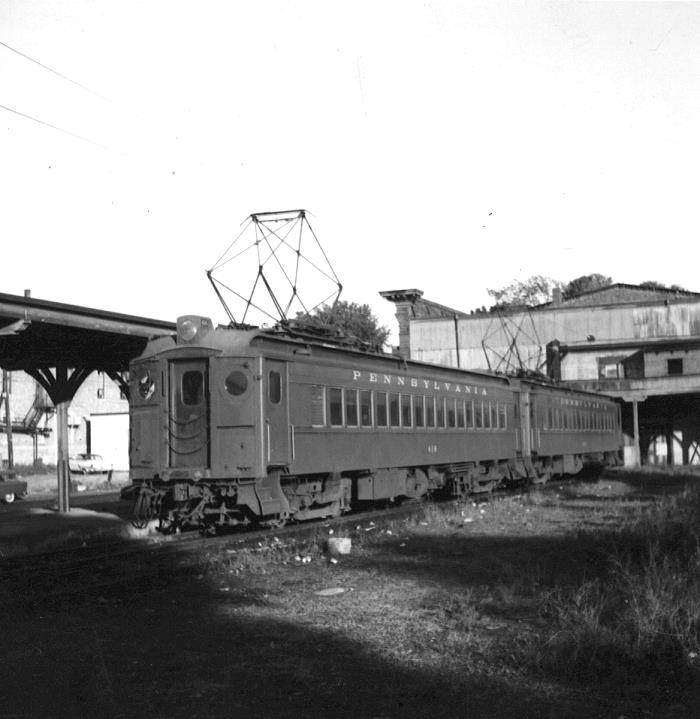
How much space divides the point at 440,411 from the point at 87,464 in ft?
103

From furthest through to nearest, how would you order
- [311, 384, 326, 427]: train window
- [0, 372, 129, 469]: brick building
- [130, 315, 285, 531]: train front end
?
[0, 372, 129, 469]: brick building
[311, 384, 326, 427]: train window
[130, 315, 285, 531]: train front end

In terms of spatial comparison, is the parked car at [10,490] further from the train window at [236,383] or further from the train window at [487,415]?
the train window at [236,383]

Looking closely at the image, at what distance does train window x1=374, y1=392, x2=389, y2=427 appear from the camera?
1756 cm

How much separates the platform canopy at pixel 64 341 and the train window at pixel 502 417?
10.1 m

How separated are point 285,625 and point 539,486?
64.8 feet

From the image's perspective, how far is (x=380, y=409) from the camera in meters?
17.7

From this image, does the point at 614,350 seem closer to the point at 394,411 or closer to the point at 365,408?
the point at 394,411

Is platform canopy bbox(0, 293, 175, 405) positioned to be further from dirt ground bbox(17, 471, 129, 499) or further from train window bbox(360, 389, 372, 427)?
dirt ground bbox(17, 471, 129, 499)

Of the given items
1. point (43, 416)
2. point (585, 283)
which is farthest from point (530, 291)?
point (43, 416)

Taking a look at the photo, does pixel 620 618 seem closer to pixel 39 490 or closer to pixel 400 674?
pixel 400 674

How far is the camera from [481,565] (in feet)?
36.6

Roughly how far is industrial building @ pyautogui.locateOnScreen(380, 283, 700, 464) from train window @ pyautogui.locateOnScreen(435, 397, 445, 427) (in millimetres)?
20116

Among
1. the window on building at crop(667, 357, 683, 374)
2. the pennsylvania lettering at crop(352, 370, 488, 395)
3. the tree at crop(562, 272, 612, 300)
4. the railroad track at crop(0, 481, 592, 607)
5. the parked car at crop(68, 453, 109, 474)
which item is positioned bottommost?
the railroad track at crop(0, 481, 592, 607)

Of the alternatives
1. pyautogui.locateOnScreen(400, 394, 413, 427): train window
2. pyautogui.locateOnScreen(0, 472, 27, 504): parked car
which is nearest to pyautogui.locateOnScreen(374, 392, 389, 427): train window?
pyautogui.locateOnScreen(400, 394, 413, 427): train window
